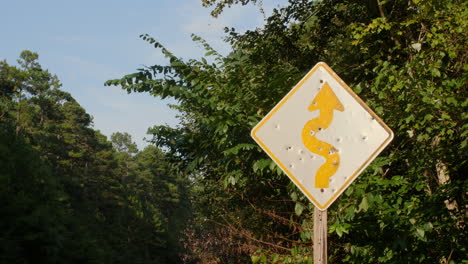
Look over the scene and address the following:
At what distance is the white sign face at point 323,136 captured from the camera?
118 inches

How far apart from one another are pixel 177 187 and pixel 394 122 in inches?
3229

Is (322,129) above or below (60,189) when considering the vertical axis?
below

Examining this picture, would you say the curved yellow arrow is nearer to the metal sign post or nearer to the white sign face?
the white sign face

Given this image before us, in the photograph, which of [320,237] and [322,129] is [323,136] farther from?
[320,237]

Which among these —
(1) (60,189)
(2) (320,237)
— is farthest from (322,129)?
(1) (60,189)

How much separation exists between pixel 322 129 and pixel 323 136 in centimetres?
5

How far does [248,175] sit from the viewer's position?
746cm

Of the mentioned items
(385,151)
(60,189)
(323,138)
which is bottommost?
(385,151)

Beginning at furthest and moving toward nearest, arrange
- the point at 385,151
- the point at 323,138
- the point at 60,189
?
the point at 60,189
the point at 385,151
the point at 323,138

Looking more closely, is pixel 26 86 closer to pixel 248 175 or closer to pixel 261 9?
pixel 261 9

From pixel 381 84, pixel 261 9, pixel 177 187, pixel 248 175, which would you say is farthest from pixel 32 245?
pixel 177 187

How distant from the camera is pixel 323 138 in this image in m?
3.04

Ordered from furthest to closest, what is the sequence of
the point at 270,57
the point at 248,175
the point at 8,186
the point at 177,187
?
the point at 177,187
the point at 8,186
the point at 270,57
the point at 248,175

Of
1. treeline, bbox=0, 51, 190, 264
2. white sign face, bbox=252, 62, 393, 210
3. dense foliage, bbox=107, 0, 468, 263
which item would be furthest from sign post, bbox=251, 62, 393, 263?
treeline, bbox=0, 51, 190, 264
